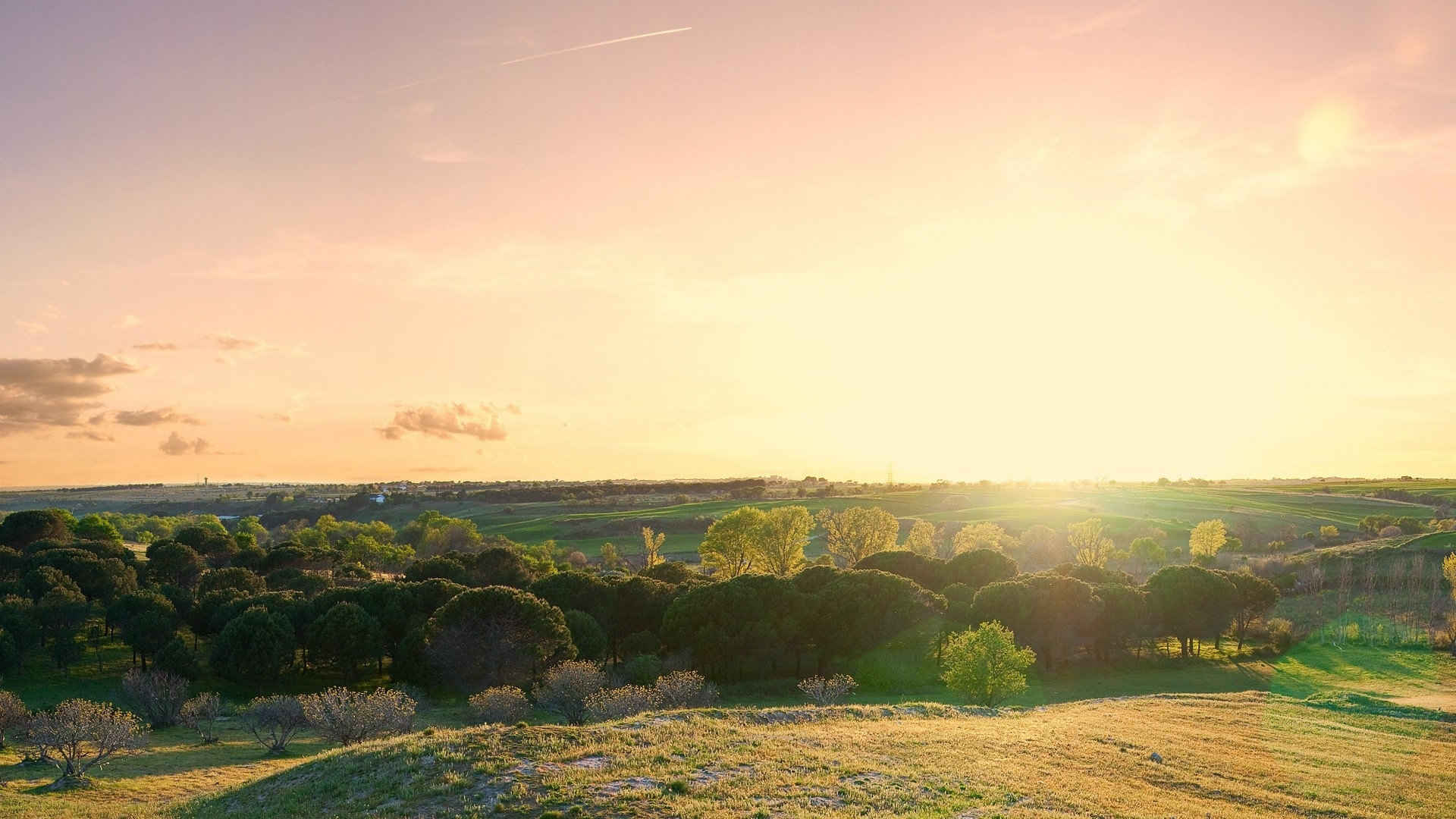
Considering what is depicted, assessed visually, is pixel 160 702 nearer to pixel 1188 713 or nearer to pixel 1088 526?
pixel 1188 713

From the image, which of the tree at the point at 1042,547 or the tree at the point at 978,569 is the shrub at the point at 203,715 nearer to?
the tree at the point at 978,569

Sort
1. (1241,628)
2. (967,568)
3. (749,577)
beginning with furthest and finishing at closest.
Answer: (967,568)
(1241,628)
(749,577)

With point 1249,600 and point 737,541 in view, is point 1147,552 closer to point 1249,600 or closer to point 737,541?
point 1249,600

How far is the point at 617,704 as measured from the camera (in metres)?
47.8

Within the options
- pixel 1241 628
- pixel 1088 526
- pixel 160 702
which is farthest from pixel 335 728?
pixel 1088 526

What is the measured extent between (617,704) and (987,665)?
96.3ft

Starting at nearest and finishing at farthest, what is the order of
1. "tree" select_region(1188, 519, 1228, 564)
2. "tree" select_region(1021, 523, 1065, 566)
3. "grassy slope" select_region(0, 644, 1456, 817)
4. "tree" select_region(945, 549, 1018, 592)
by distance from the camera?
"grassy slope" select_region(0, 644, 1456, 817) → "tree" select_region(945, 549, 1018, 592) → "tree" select_region(1188, 519, 1228, 564) → "tree" select_region(1021, 523, 1065, 566)

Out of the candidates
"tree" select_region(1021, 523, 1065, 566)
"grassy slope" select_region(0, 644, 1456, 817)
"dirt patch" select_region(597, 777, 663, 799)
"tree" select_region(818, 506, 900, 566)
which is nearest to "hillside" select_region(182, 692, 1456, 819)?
"dirt patch" select_region(597, 777, 663, 799)

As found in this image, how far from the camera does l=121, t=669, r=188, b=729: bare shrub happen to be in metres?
61.2

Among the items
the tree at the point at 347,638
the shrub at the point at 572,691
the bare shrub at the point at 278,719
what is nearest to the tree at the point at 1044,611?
the shrub at the point at 572,691

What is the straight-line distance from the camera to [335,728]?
48375mm

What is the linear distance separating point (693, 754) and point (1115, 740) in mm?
22573

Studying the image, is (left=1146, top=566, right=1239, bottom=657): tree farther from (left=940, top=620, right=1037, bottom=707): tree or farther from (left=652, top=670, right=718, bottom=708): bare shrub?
(left=652, top=670, right=718, bottom=708): bare shrub

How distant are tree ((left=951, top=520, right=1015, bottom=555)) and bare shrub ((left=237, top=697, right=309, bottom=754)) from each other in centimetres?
10720
